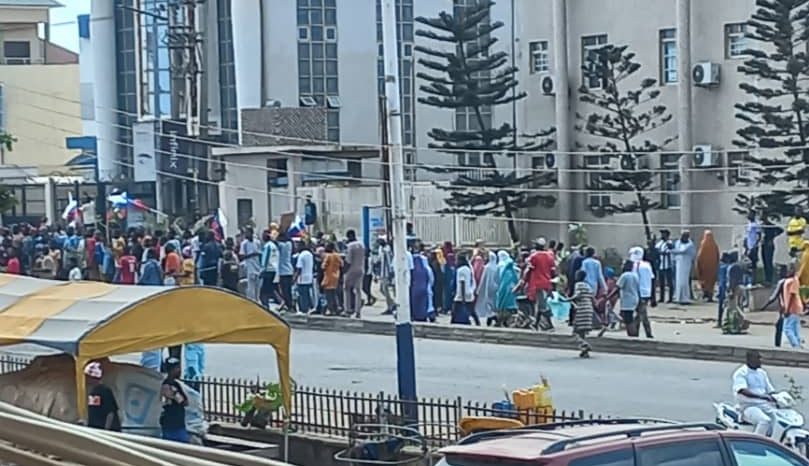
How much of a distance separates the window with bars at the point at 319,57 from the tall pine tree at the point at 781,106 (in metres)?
20.9

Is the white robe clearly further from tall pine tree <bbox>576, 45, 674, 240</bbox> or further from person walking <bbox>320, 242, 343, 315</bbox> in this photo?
tall pine tree <bbox>576, 45, 674, 240</bbox>

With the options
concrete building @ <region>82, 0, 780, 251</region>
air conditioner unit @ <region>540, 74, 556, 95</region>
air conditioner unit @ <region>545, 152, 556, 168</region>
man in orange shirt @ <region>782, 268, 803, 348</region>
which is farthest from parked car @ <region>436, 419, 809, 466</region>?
air conditioner unit @ <region>540, 74, 556, 95</region>

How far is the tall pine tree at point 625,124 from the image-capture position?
40562mm

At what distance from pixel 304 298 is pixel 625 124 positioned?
1364cm

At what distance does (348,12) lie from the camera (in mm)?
56438

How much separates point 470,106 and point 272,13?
508 inches

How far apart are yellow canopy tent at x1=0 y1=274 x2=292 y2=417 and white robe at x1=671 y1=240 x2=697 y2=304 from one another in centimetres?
1751

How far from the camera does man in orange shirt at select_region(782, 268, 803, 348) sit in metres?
22.5

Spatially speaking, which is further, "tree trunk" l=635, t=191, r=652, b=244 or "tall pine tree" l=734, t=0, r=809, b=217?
"tree trunk" l=635, t=191, r=652, b=244

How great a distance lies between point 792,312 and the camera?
22500 millimetres

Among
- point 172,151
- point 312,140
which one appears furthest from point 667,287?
point 172,151

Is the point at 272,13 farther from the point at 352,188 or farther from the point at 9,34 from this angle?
the point at 9,34

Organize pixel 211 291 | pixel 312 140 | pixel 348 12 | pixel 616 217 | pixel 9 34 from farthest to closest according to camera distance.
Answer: pixel 9 34, pixel 348 12, pixel 312 140, pixel 616 217, pixel 211 291

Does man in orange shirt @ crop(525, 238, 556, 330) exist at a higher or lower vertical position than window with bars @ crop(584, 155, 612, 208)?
lower
